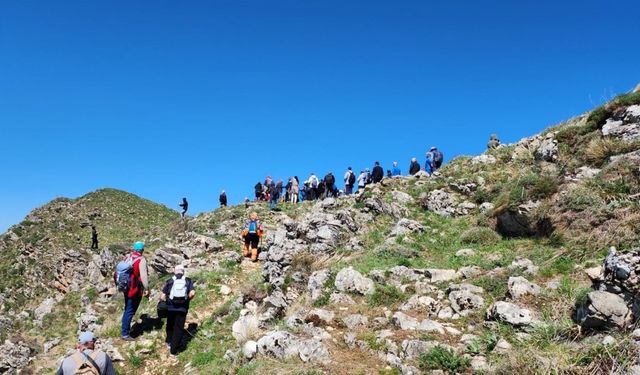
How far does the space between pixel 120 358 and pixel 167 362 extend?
1.15 m

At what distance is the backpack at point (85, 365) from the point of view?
568 cm

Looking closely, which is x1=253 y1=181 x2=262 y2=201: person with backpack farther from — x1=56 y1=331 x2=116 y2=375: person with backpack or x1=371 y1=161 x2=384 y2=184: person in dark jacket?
x1=56 y1=331 x2=116 y2=375: person with backpack

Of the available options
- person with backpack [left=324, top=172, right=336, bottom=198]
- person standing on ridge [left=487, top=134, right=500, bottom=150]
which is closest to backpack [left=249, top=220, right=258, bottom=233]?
person with backpack [left=324, top=172, right=336, bottom=198]

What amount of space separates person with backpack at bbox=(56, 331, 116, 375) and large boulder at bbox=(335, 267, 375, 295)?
17.3 feet

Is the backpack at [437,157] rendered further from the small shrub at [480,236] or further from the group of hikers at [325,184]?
the small shrub at [480,236]

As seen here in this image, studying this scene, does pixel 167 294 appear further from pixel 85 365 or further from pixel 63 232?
pixel 63 232

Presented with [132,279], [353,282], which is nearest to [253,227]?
[132,279]

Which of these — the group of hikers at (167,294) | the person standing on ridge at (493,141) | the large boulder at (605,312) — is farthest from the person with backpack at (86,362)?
the person standing on ridge at (493,141)

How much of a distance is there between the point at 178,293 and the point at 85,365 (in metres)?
4.29

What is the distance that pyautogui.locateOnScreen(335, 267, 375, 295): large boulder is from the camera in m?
9.74

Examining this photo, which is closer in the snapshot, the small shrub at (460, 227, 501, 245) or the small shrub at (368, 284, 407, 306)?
the small shrub at (368, 284, 407, 306)

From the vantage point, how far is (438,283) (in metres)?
9.57

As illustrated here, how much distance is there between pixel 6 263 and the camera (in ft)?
133

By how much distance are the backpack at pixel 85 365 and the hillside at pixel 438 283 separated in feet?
8.26
